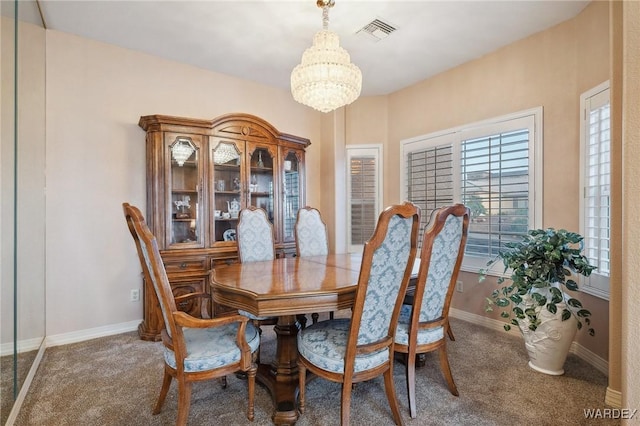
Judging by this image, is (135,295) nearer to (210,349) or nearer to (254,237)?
(254,237)

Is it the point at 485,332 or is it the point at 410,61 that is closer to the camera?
the point at 485,332

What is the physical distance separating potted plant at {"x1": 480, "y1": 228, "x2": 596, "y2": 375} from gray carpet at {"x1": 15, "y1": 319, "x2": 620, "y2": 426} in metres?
0.18

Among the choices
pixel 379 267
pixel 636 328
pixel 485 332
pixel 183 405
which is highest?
pixel 379 267

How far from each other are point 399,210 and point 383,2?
75.3 inches

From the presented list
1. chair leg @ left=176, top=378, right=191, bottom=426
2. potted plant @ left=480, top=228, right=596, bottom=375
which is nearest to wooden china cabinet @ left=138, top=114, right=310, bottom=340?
chair leg @ left=176, top=378, right=191, bottom=426

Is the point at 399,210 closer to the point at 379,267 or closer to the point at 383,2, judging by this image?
the point at 379,267

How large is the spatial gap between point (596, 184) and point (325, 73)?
2.15m

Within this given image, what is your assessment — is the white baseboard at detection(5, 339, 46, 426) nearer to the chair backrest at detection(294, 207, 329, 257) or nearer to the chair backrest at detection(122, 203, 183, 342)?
the chair backrest at detection(122, 203, 183, 342)

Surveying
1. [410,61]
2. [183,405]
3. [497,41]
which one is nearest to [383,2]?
[410,61]

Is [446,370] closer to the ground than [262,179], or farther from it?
closer to the ground

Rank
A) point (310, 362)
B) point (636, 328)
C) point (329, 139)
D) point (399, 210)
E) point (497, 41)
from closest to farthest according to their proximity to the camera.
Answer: point (636, 328) < point (399, 210) < point (310, 362) < point (497, 41) < point (329, 139)

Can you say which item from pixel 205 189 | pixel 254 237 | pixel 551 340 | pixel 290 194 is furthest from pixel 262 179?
pixel 551 340

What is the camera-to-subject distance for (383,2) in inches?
97.9

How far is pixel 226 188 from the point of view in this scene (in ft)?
11.4
